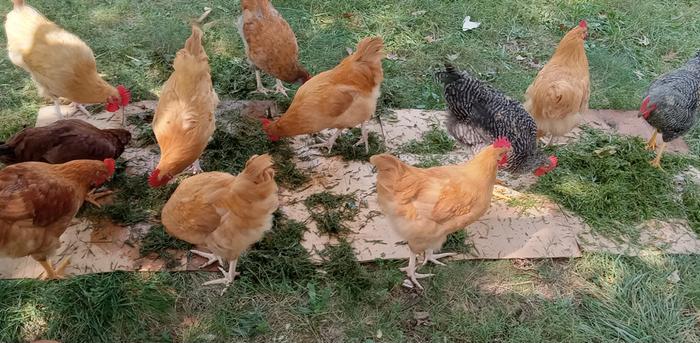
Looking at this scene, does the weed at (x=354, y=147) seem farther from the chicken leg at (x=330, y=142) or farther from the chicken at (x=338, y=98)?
the chicken at (x=338, y=98)

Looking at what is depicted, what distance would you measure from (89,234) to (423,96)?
382 cm

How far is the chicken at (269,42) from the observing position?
524 centimetres

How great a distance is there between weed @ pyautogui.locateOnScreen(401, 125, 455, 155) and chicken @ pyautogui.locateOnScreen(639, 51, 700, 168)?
6.43 ft

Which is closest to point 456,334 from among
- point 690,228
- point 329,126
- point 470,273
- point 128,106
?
point 470,273

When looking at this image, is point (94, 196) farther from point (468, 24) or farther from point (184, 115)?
point (468, 24)

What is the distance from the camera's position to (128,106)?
542cm

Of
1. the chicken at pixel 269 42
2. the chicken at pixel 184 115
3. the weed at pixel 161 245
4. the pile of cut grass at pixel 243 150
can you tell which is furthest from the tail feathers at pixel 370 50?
the weed at pixel 161 245

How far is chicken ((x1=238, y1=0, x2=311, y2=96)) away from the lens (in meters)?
5.24

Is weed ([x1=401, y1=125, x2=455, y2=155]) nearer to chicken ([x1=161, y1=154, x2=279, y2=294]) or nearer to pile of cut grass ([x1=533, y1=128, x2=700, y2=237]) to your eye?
pile of cut grass ([x1=533, y1=128, x2=700, y2=237])

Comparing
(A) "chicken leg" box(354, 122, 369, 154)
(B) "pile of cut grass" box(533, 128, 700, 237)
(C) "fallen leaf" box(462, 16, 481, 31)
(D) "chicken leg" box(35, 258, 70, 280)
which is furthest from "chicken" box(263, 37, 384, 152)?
(C) "fallen leaf" box(462, 16, 481, 31)

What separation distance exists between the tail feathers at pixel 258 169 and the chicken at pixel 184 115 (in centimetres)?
112

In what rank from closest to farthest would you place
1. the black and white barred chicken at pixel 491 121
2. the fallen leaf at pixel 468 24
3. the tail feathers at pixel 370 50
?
the black and white barred chicken at pixel 491 121 → the tail feathers at pixel 370 50 → the fallen leaf at pixel 468 24

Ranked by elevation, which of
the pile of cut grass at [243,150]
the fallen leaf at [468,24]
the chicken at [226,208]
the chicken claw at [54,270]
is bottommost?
the chicken claw at [54,270]

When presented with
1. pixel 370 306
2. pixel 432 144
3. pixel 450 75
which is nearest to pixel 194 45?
pixel 450 75
